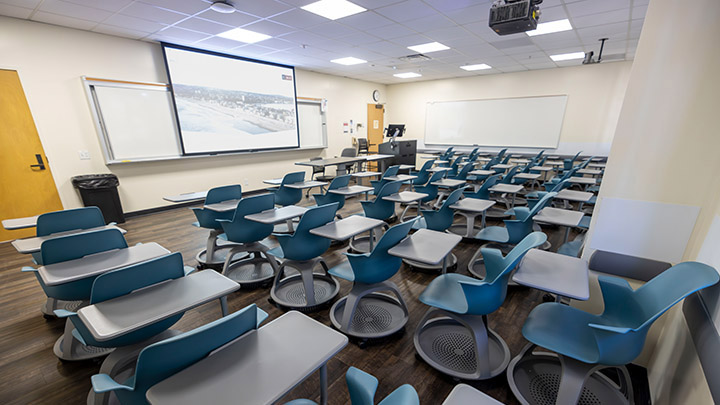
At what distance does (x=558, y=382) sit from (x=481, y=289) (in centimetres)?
83

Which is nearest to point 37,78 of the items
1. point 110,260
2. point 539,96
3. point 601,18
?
point 110,260

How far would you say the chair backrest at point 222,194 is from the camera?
10.3ft

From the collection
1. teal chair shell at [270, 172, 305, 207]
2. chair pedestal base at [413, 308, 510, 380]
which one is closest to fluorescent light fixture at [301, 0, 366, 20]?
teal chair shell at [270, 172, 305, 207]

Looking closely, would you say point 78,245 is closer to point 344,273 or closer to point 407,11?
point 344,273

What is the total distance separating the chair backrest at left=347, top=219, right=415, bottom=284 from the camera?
195cm

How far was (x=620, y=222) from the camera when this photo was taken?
6.09ft

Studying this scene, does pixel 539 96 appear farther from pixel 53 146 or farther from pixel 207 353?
pixel 53 146

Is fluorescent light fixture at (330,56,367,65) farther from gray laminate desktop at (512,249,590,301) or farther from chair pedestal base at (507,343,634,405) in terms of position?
chair pedestal base at (507,343,634,405)

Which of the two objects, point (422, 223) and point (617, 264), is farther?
point (422, 223)

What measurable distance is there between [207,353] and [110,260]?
1.40 metres

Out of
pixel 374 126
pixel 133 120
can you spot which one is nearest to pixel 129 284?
A: pixel 133 120

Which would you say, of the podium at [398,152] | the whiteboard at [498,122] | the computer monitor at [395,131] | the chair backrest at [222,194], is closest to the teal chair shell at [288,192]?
the chair backrest at [222,194]

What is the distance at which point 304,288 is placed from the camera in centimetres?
259

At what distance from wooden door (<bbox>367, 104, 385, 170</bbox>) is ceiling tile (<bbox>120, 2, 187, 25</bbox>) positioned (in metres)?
6.89
